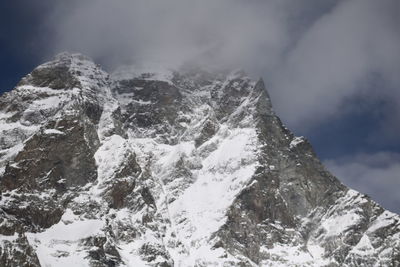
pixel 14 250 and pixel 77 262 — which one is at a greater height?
pixel 77 262

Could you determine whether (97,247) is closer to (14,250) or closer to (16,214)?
(16,214)

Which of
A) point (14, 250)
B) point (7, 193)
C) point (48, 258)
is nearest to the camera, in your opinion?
point (14, 250)

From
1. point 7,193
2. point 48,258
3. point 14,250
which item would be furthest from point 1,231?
point 7,193

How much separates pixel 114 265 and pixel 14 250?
54.9 metres

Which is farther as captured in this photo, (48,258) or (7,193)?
(7,193)

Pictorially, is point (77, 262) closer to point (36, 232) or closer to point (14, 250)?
point (36, 232)

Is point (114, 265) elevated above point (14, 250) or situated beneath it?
elevated above

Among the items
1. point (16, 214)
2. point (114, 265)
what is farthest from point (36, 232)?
point (114, 265)

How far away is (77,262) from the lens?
18688 centimetres

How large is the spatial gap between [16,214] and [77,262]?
2097 centimetres

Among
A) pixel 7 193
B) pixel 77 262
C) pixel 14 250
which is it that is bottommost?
pixel 14 250

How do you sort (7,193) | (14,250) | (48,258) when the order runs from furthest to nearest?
1. (7,193)
2. (48,258)
3. (14,250)

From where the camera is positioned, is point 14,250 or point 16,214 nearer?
point 14,250

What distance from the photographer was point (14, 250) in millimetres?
146750
